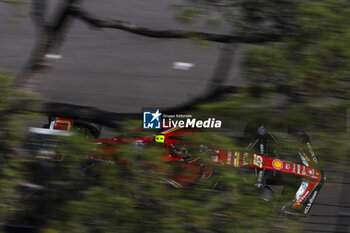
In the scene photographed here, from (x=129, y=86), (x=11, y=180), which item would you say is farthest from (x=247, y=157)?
(x=129, y=86)

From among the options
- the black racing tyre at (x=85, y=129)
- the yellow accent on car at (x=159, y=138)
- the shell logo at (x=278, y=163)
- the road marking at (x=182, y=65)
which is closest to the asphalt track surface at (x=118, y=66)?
the road marking at (x=182, y=65)

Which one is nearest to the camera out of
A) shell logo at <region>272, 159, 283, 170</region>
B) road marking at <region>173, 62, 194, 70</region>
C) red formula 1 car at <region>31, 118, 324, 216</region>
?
red formula 1 car at <region>31, 118, 324, 216</region>

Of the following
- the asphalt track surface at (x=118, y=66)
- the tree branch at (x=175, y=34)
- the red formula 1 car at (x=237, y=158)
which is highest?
the asphalt track surface at (x=118, y=66)

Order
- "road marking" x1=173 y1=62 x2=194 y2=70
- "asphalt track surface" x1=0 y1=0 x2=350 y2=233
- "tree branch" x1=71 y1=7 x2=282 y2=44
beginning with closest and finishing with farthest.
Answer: "tree branch" x1=71 y1=7 x2=282 y2=44
"asphalt track surface" x1=0 y1=0 x2=350 y2=233
"road marking" x1=173 y1=62 x2=194 y2=70

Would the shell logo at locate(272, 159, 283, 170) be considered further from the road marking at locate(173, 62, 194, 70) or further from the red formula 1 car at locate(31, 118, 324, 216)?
the road marking at locate(173, 62, 194, 70)

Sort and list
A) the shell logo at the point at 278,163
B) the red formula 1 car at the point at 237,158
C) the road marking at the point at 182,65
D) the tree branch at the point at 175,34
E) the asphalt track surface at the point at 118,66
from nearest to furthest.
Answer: the red formula 1 car at the point at 237,158, the shell logo at the point at 278,163, the tree branch at the point at 175,34, the asphalt track surface at the point at 118,66, the road marking at the point at 182,65

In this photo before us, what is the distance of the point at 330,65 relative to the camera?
76.9 inches

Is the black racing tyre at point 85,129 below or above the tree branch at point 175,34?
below

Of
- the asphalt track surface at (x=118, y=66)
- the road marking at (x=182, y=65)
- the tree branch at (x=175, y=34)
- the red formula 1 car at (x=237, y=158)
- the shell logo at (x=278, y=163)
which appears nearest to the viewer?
the red formula 1 car at (x=237, y=158)

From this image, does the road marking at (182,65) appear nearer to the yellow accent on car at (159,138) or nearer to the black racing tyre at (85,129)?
the black racing tyre at (85,129)

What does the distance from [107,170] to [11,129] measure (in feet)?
1.34

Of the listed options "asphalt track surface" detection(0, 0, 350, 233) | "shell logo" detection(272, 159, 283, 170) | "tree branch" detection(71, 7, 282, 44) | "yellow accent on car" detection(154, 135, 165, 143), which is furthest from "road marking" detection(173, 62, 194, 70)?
"shell logo" detection(272, 159, 283, 170)

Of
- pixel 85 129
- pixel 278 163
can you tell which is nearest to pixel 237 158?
pixel 278 163

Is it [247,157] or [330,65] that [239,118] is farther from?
[330,65]
